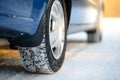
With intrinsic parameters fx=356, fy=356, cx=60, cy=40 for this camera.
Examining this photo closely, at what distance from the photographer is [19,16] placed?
246 cm

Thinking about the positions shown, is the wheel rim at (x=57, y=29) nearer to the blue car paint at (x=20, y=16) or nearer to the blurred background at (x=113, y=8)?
the blue car paint at (x=20, y=16)

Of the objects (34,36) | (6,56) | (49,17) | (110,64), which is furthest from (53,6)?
(6,56)

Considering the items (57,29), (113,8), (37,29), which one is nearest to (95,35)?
(57,29)

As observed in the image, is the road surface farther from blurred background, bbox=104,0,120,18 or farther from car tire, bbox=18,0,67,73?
blurred background, bbox=104,0,120,18

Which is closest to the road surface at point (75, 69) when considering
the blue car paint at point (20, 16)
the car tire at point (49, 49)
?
the car tire at point (49, 49)

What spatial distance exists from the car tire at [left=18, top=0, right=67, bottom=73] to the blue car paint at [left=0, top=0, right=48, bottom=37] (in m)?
0.19

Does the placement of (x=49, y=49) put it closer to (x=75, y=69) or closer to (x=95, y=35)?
(x=75, y=69)

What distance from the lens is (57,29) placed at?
10.3ft

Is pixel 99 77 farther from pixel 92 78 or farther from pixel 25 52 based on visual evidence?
pixel 25 52

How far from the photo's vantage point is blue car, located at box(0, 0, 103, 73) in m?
2.43

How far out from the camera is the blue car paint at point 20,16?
2369 millimetres

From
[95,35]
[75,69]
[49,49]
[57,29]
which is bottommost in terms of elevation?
[95,35]

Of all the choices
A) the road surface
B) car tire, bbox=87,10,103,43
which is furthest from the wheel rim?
car tire, bbox=87,10,103,43

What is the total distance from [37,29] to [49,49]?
10.6 inches
